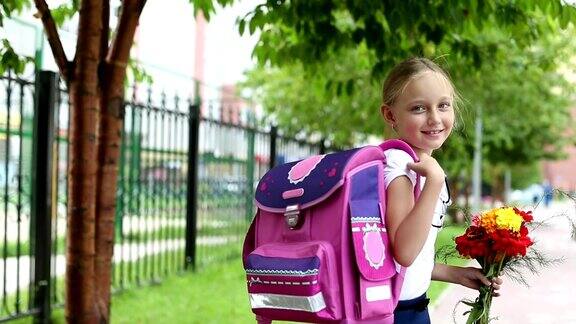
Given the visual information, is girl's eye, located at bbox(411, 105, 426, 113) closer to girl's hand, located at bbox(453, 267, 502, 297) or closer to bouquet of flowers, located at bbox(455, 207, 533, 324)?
bouquet of flowers, located at bbox(455, 207, 533, 324)

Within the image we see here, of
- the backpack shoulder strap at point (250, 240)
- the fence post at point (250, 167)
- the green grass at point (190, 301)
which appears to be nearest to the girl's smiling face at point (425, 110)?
the backpack shoulder strap at point (250, 240)

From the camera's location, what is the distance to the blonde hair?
2158mm

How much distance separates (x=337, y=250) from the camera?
197cm

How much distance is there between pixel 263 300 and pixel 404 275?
0.37 m

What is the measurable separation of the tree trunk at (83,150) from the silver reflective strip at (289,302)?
1.97 metres

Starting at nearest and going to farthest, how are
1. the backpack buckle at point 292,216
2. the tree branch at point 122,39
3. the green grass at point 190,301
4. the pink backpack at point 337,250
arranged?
the pink backpack at point 337,250 < the backpack buckle at point 292,216 < the tree branch at point 122,39 < the green grass at point 190,301

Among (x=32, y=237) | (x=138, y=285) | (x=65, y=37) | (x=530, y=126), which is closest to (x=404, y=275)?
(x=32, y=237)

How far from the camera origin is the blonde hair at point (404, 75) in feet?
7.08

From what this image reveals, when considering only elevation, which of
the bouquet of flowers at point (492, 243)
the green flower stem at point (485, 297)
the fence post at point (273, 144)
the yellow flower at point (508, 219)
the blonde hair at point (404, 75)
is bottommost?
the green flower stem at point (485, 297)

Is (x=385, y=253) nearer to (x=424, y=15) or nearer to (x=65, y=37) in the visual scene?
(x=424, y=15)

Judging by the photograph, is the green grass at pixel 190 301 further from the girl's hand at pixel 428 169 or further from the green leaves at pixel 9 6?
the girl's hand at pixel 428 169

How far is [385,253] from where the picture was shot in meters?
1.99

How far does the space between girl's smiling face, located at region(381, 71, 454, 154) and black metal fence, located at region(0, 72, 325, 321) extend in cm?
394

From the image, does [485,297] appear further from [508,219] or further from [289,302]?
[289,302]
